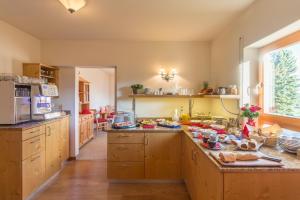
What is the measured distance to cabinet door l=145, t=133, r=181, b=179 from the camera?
339cm

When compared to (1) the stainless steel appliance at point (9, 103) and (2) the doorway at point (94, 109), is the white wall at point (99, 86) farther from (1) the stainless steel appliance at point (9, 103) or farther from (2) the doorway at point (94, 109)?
(1) the stainless steel appliance at point (9, 103)

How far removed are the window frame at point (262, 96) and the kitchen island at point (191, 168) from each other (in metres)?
0.40

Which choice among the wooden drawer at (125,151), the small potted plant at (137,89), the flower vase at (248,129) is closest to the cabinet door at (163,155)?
the wooden drawer at (125,151)

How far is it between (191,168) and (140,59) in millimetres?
2582

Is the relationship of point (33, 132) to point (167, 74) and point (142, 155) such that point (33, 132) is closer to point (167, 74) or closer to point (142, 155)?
point (142, 155)

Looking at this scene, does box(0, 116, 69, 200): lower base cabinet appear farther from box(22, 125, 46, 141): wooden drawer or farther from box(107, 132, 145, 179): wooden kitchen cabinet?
box(107, 132, 145, 179): wooden kitchen cabinet

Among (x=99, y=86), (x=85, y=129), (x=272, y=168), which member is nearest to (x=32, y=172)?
(x=272, y=168)

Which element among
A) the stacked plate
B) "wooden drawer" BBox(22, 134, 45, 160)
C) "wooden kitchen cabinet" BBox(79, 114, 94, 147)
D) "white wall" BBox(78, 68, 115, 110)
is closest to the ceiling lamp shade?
"wooden drawer" BBox(22, 134, 45, 160)

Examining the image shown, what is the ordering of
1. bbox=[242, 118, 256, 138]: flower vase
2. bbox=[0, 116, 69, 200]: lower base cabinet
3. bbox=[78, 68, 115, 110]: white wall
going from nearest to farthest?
bbox=[242, 118, 256, 138]: flower vase < bbox=[0, 116, 69, 200]: lower base cabinet < bbox=[78, 68, 115, 110]: white wall

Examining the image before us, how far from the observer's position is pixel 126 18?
10.8 feet

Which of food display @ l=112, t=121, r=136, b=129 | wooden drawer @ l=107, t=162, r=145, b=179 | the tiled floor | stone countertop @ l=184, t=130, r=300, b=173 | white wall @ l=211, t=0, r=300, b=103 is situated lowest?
the tiled floor

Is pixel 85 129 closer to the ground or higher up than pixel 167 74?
closer to the ground

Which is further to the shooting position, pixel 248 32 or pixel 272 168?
pixel 248 32

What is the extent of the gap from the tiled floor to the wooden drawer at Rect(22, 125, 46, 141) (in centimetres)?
82
